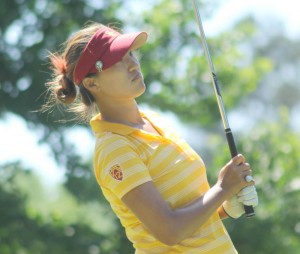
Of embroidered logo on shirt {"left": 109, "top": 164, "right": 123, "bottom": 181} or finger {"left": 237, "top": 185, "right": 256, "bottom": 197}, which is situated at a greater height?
embroidered logo on shirt {"left": 109, "top": 164, "right": 123, "bottom": 181}

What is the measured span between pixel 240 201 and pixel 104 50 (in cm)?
63

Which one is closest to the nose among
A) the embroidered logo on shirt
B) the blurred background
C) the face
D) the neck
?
the face

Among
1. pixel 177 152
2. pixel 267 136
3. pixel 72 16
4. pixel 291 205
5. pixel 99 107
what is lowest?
pixel 291 205

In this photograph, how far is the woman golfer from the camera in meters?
2.63

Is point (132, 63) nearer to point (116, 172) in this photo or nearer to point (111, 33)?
point (111, 33)

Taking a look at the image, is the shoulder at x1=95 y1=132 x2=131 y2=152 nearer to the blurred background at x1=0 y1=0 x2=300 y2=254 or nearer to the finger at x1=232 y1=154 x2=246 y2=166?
the finger at x1=232 y1=154 x2=246 y2=166

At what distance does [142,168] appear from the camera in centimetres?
266

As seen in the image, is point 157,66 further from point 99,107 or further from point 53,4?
point 99,107

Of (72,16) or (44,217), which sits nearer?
(44,217)

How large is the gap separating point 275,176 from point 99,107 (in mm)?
5964

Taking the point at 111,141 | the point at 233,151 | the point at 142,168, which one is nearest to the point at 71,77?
the point at 111,141

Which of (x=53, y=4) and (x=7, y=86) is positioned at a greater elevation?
(x=53, y=4)

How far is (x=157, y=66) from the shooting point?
9906 mm

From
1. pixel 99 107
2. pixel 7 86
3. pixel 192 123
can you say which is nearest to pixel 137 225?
pixel 99 107
